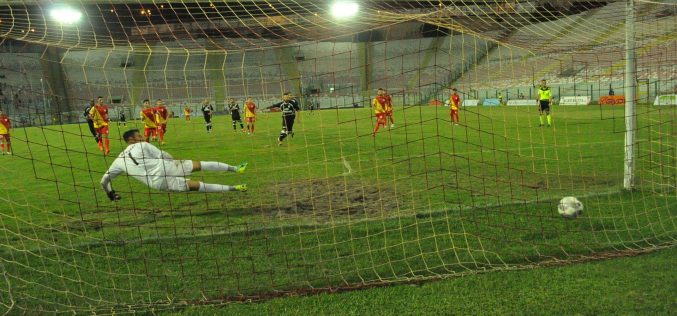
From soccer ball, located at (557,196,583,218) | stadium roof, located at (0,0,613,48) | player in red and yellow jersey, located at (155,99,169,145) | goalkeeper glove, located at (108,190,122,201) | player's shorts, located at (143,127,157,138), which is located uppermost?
stadium roof, located at (0,0,613,48)

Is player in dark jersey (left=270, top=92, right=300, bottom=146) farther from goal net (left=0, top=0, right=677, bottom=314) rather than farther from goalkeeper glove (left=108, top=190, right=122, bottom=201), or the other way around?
goalkeeper glove (left=108, top=190, right=122, bottom=201)

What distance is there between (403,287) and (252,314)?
120cm

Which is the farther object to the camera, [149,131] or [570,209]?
[149,131]

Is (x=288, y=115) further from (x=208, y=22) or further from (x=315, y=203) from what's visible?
(x=315, y=203)

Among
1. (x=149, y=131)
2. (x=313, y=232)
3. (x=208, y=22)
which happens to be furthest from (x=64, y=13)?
(x=313, y=232)

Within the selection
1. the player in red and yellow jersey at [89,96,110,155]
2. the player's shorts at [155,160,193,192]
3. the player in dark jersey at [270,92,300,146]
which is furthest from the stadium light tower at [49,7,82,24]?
the player in dark jersey at [270,92,300,146]

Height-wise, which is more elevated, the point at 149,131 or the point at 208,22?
the point at 208,22

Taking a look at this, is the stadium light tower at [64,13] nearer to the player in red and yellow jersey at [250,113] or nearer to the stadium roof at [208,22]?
the stadium roof at [208,22]

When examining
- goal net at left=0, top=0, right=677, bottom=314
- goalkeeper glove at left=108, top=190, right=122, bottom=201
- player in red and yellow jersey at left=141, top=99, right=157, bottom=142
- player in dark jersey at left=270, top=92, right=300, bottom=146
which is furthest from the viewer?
player in red and yellow jersey at left=141, top=99, right=157, bottom=142

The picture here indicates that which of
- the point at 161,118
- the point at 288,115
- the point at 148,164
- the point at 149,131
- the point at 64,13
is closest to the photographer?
the point at 148,164

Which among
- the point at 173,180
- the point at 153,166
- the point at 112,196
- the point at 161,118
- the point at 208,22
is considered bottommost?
the point at 112,196

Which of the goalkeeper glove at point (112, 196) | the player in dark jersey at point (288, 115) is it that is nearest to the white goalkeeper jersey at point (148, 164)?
the goalkeeper glove at point (112, 196)

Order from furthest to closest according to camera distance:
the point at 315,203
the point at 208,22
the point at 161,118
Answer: the point at 161,118 < the point at 208,22 < the point at 315,203

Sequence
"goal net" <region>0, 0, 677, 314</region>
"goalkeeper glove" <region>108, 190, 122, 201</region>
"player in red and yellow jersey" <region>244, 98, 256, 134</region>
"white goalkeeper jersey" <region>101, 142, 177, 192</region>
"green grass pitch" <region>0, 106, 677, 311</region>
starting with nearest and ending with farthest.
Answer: "green grass pitch" <region>0, 106, 677, 311</region>
"goal net" <region>0, 0, 677, 314</region>
"white goalkeeper jersey" <region>101, 142, 177, 192</region>
"goalkeeper glove" <region>108, 190, 122, 201</region>
"player in red and yellow jersey" <region>244, 98, 256, 134</region>
